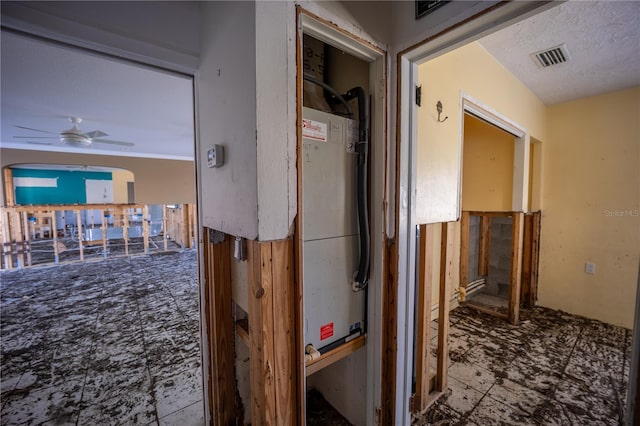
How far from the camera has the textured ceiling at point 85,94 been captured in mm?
1779

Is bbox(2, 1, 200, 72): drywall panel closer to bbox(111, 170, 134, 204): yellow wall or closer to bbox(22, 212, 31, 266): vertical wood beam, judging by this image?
bbox(22, 212, 31, 266): vertical wood beam

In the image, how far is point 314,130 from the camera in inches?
42.8

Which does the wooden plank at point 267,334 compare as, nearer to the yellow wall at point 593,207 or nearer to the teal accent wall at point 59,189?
the yellow wall at point 593,207

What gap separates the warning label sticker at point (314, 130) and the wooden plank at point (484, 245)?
332 centimetres

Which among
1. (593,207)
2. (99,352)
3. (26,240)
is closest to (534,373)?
(593,207)

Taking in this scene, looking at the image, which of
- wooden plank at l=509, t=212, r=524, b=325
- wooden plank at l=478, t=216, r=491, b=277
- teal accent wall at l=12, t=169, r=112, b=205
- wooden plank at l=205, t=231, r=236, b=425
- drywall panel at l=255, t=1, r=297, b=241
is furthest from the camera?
teal accent wall at l=12, t=169, r=112, b=205

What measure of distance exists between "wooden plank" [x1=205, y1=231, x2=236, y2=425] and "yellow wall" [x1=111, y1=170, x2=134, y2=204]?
1079 centimetres

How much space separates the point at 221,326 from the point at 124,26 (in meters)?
1.44

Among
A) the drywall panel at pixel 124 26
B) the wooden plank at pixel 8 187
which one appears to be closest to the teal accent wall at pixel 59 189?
the wooden plank at pixel 8 187

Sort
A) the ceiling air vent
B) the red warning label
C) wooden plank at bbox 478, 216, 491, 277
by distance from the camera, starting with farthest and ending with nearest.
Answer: wooden plank at bbox 478, 216, 491, 277
the ceiling air vent
the red warning label

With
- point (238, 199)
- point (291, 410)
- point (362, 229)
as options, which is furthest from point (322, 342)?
point (238, 199)

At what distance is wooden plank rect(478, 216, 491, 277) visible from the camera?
3543 millimetres

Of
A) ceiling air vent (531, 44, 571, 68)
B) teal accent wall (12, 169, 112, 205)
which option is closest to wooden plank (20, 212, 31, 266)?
teal accent wall (12, 169, 112, 205)

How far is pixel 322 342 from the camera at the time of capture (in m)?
1.18
